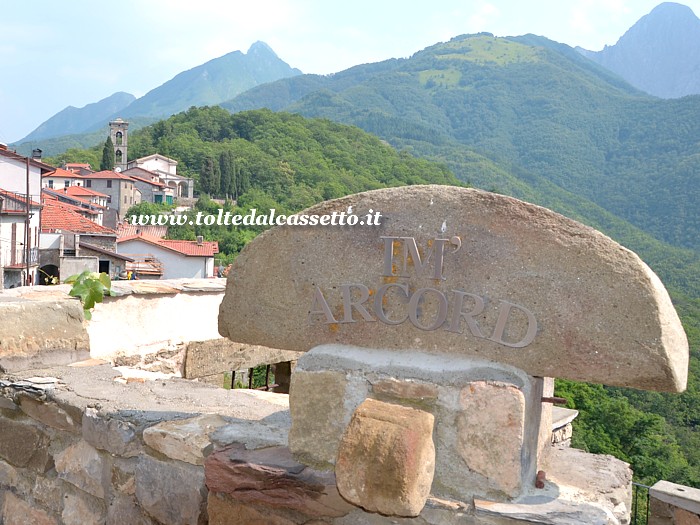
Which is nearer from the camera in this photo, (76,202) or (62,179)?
(76,202)

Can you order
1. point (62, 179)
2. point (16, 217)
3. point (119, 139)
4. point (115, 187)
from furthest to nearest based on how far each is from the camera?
point (119, 139), point (62, 179), point (115, 187), point (16, 217)

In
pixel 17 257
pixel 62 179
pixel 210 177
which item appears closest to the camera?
pixel 17 257

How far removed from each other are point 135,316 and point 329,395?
8.11ft

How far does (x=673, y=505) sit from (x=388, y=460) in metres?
2.81

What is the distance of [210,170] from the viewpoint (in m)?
55.1

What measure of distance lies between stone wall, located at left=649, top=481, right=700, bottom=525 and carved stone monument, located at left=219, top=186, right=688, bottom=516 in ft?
7.24

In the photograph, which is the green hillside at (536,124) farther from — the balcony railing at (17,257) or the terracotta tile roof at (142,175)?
the balcony railing at (17,257)

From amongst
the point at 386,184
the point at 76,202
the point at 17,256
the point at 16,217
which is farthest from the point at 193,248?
the point at 76,202

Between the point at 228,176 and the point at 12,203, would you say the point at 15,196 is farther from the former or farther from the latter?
the point at 228,176

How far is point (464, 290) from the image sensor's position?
174 centimetres

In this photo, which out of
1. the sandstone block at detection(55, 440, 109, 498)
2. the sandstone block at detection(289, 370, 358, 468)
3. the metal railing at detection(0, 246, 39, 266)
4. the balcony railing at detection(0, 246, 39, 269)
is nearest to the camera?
the sandstone block at detection(289, 370, 358, 468)

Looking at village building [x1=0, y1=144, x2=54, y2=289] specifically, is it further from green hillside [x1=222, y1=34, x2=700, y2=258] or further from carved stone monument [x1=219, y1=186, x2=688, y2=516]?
green hillside [x1=222, y1=34, x2=700, y2=258]

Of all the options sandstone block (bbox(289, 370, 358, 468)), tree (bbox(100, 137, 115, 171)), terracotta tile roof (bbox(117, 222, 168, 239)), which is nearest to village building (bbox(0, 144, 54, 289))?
terracotta tile roof (bbox(117, 222, 168, 239))

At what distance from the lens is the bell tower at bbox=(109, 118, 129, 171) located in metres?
66.9
